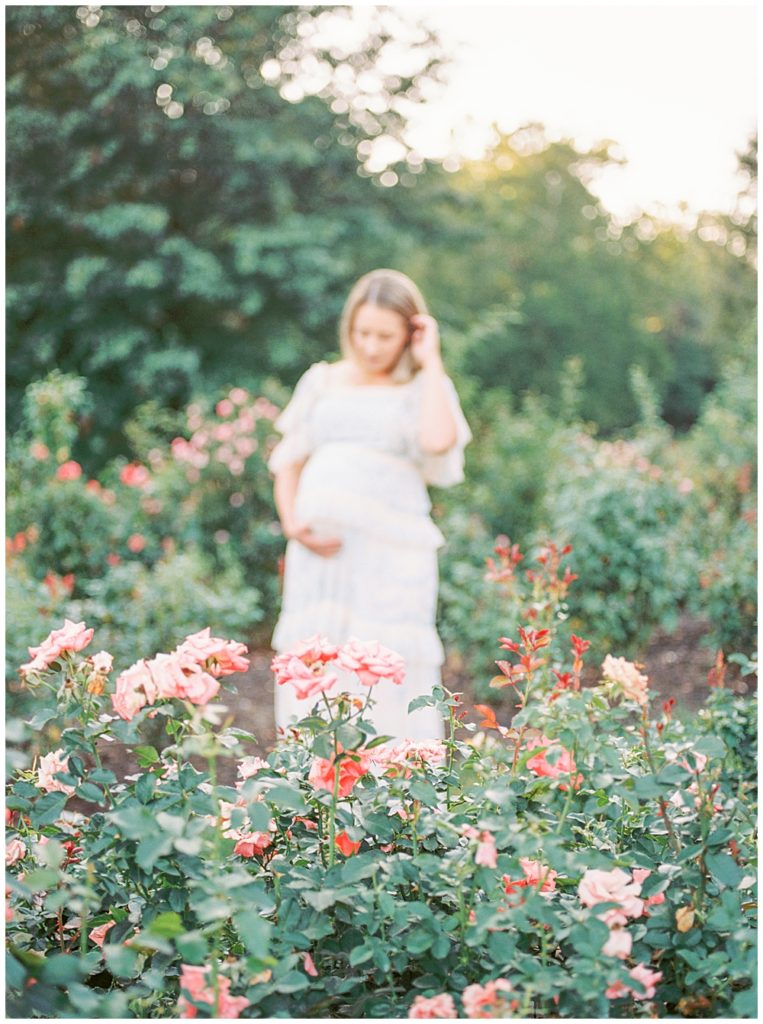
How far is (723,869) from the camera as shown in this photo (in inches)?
54.3

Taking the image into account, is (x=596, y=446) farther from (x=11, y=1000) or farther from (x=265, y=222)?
(x=265, y=222)

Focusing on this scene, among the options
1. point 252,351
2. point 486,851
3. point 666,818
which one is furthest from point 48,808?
point 252,351

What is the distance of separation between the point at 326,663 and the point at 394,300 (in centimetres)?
193

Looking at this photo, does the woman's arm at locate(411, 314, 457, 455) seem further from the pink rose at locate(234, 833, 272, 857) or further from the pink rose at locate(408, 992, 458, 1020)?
the pink rose at locate(408, 992, 458, 1020)

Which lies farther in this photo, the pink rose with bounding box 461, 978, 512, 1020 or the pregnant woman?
the pregnant woman

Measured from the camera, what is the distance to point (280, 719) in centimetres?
324

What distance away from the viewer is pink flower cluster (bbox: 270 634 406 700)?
4.63 feet

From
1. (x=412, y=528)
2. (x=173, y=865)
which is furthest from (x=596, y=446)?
(x=173, y=865)

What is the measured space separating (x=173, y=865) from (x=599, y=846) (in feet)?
2.22

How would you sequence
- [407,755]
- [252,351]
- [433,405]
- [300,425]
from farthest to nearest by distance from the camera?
1. [252,351]
2. [300,425]
3. [433,405]
4. [407,755]

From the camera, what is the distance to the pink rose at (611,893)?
1.28 meters

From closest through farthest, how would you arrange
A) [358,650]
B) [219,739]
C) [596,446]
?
[219,739] → [358,650] → [596,446]

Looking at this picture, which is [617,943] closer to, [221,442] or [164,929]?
[164,929]

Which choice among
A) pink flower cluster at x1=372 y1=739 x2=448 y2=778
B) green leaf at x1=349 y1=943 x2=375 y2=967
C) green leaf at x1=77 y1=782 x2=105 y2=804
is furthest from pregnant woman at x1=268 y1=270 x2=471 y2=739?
green leaf at x1=349 y1=943 x2=375 y2=967
